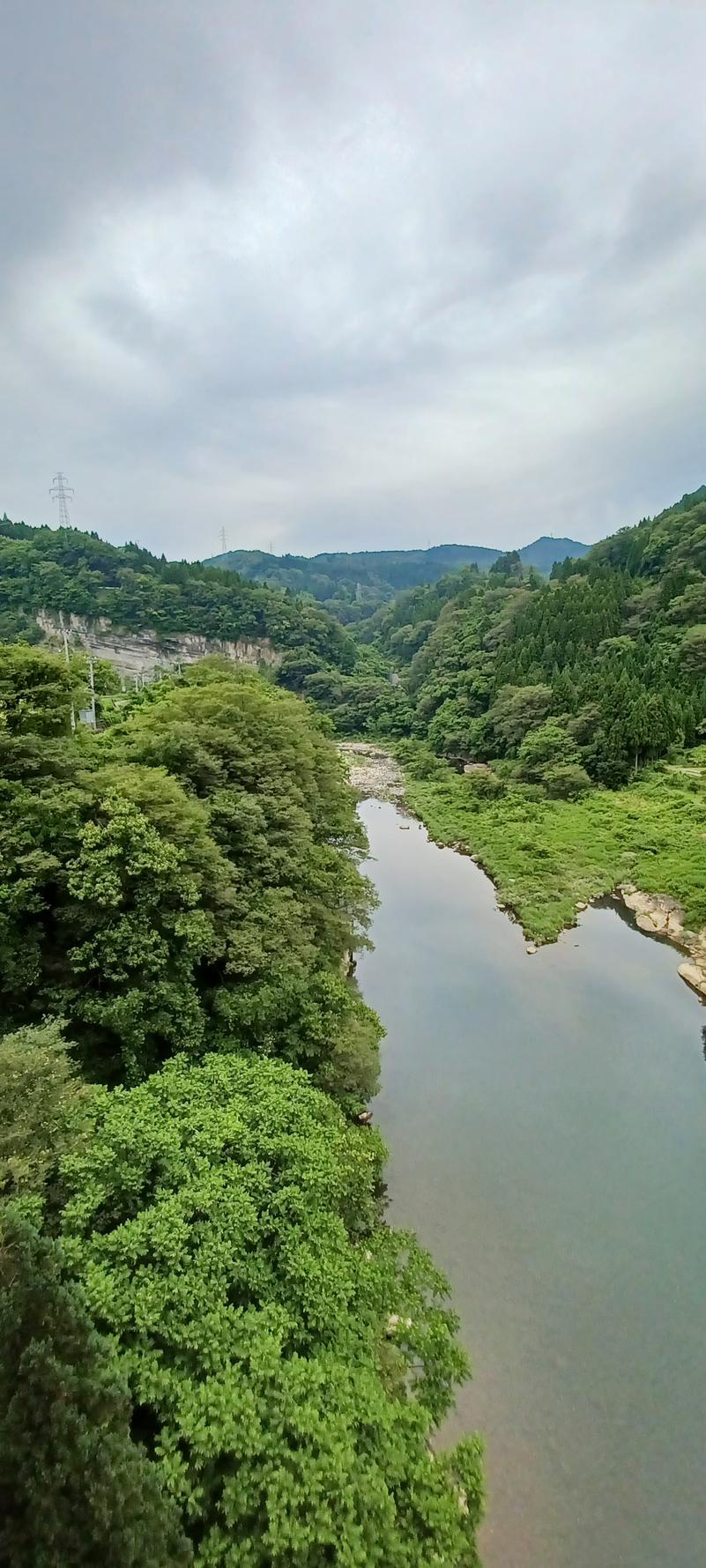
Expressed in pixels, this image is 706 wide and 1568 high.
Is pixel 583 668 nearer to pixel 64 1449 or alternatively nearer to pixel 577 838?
pixel 577 838

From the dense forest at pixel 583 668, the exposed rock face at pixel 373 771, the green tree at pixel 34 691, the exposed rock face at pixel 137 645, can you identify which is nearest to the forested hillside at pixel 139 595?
the exposed rock face at pixel 137 645

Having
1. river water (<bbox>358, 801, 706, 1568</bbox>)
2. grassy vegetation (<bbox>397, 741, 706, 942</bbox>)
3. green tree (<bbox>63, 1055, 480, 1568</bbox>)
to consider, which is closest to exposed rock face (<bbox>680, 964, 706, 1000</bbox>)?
river water (<bbox>358, 801, 706, 1568</bbox>)

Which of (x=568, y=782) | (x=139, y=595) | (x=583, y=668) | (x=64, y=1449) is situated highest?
(x=139, y=595)

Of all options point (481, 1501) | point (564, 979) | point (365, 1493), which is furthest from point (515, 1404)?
point (564, 979)

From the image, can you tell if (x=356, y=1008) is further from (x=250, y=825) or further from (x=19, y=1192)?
(x=19, y=1192)

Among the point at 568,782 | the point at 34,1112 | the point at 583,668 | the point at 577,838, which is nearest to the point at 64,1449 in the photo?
the point at 34,1112

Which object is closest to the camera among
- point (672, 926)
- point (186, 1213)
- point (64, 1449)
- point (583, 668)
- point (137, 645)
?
point (64, 1449)
